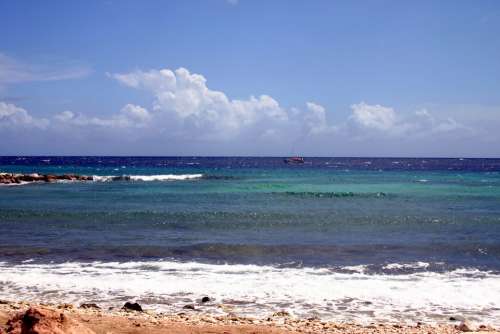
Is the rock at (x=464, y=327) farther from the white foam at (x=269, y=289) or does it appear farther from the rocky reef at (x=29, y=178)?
the rocky reef at (x=29, y=178)

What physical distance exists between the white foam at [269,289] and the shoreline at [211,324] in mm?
556

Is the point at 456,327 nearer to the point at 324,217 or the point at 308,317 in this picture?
the point at 308,317

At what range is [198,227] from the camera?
2134 cm

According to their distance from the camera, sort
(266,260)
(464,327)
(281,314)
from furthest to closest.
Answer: (266,260) → (281,314) → (464,327)

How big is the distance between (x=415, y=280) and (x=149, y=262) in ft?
23.1

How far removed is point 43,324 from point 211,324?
313cm

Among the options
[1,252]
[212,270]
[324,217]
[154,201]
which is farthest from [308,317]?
[154,201]

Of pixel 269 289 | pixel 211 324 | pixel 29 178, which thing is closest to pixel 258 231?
pixel 269 289

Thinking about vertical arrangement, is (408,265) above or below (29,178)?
below

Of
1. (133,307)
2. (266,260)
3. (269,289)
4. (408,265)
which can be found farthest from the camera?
(266,260)

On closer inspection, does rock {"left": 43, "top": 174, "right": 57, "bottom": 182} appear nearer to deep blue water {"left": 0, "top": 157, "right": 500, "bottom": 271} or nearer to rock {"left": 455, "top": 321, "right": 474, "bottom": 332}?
deep blue water {"left": 0, "top": 157, "right": 500, "bottom": 271}

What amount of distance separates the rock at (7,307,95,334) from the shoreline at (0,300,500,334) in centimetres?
143

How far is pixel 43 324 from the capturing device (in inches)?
238

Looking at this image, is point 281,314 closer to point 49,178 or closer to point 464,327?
point 464,327
